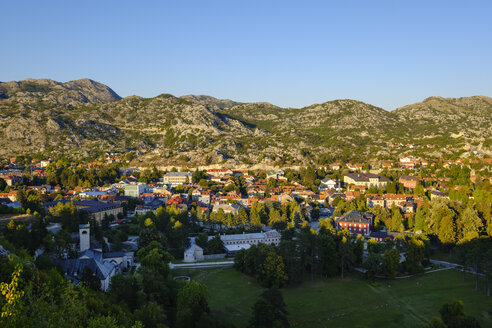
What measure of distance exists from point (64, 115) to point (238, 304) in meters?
144

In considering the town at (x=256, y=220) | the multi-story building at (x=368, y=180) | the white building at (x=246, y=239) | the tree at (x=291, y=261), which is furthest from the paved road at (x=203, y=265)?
the multi-story building at (x=368, y=180)

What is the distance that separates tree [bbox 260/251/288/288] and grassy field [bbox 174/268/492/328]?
96 centimetres

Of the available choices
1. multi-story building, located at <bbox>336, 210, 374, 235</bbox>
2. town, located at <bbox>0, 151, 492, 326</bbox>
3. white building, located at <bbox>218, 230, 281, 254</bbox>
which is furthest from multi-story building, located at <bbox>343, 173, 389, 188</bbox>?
white building, located at <bbox>218, 230, 281, 254</bbox>

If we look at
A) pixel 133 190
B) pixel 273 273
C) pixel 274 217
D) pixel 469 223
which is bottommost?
pixel 273 273

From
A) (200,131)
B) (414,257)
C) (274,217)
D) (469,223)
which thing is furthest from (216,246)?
(200,131)

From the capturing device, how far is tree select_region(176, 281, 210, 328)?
27.6m

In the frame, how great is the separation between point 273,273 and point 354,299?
7.81 meters

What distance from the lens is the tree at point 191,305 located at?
27609 mm

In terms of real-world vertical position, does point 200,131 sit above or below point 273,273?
above

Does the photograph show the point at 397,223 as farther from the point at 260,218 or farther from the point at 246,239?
the point at 246,239

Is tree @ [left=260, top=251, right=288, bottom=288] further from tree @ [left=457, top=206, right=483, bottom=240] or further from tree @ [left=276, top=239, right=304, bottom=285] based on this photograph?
tree @ [left=457, top=206, right=483, bottom=240]

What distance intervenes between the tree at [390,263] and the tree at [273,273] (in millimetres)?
10729

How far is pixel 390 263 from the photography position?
40844mm

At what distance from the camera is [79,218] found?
4581 centimetres
